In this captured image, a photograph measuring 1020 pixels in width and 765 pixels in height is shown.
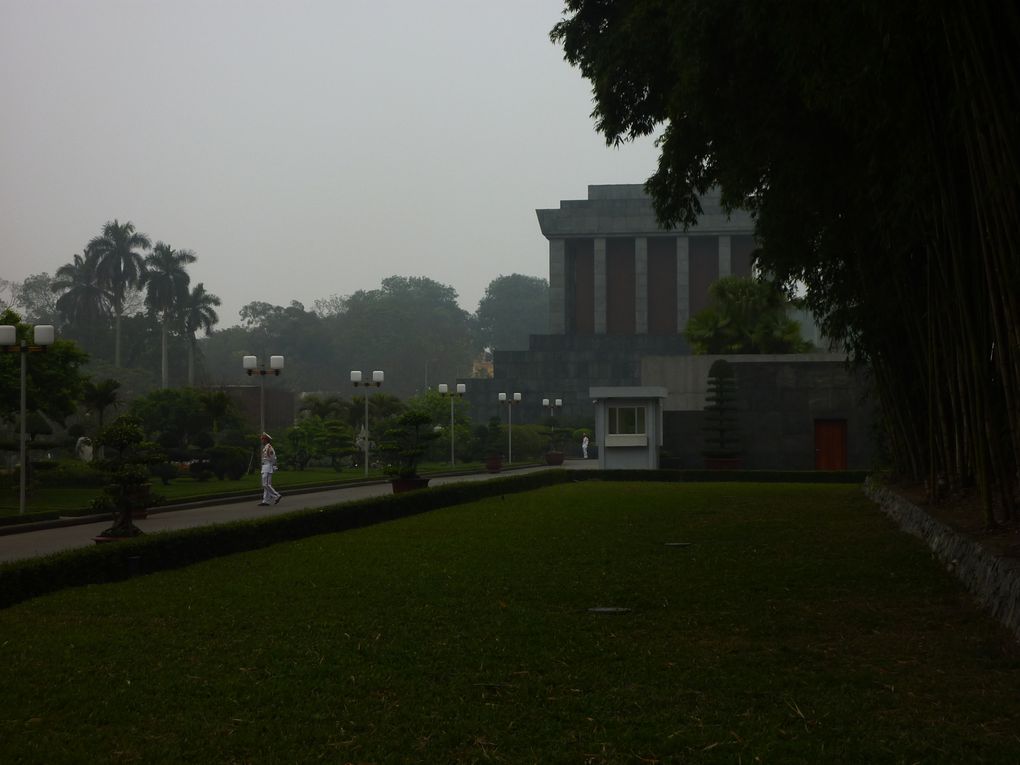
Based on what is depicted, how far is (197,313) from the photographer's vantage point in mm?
84438

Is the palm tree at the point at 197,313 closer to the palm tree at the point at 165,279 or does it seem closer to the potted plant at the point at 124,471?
the palm tree at the point at 165,279

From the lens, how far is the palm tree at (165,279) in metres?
81.7

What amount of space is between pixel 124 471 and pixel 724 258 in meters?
72.7

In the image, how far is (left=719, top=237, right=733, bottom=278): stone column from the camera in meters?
83.8

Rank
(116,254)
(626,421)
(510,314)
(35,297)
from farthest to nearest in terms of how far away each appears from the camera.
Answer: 1. (510,314)
2. (35,297)
3. (116,254)
4. (626,421)

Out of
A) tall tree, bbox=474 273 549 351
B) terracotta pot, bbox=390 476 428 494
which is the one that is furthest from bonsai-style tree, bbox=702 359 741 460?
tall tree, bbox=474 273 549 351

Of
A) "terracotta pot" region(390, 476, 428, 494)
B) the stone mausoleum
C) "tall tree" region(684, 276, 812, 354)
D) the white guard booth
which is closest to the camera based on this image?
"terracotta pot" region(390, 476, 428, 494)

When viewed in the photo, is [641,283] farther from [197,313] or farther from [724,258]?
[197,313]

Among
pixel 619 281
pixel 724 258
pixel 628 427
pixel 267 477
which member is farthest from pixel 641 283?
pixel 267 477

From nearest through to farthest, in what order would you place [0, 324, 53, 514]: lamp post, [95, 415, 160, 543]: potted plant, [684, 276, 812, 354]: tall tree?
1. [95, 415, 160, 543]: potted plant
2. [0, 324, 53, 514]: lamp post
3. [684, 276, 812, 354]: tall tree

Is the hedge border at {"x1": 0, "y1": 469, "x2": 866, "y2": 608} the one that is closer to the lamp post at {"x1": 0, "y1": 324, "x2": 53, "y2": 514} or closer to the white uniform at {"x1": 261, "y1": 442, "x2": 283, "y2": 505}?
the white uniform at {"x1": 261, "y1": 442, "x2": 283, "y2": 505}

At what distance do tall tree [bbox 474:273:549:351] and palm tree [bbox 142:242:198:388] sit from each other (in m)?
63.5

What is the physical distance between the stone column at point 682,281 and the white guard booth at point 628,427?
4217 centimetres

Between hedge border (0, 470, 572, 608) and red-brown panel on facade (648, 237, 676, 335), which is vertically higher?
red-brown panel on facade (648, 237, 676, 335)
